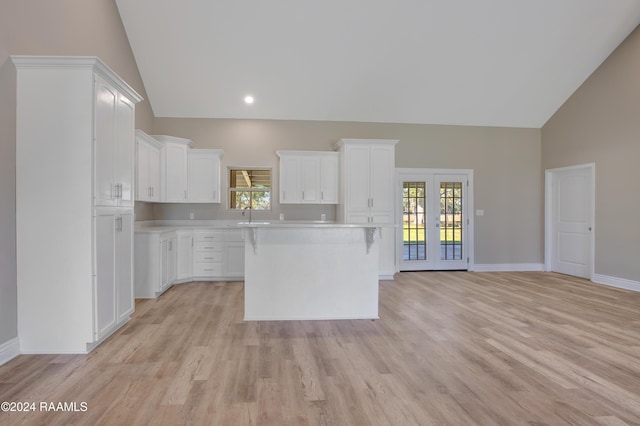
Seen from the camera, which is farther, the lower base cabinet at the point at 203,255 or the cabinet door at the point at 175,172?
the cabinet door at the point at 175,172

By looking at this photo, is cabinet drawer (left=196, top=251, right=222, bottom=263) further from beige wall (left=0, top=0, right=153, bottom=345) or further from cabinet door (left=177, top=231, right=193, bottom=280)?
beige wall (left=0, top=0, right=153, bottom=345)

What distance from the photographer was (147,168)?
502 cm

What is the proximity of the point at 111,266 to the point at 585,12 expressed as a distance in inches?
263

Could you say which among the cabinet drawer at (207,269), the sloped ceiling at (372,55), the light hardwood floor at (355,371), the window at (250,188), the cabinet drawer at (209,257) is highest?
the sloped ceiling at (372,55)

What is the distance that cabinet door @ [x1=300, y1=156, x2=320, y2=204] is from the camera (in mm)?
6109

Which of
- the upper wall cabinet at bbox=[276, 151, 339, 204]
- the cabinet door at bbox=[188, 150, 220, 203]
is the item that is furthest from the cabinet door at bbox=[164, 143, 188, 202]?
the upper wall cabinet at bbox=[276, 151, 339, 204]

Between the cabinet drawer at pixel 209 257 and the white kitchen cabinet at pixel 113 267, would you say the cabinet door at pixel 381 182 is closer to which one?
the cabinet drawer at pixel 209 257

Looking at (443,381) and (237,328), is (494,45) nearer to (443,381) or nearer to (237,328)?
(443,381)

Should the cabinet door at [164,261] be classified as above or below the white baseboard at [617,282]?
above

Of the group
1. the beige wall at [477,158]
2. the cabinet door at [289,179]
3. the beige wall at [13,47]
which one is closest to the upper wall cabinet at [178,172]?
the beige wall at [477,158]

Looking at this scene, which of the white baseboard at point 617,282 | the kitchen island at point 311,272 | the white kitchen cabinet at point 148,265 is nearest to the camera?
the kitchen island at point 311,272

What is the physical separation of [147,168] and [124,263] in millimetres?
2108

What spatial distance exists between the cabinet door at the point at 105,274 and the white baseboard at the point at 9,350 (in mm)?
547

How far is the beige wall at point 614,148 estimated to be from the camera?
507cm
